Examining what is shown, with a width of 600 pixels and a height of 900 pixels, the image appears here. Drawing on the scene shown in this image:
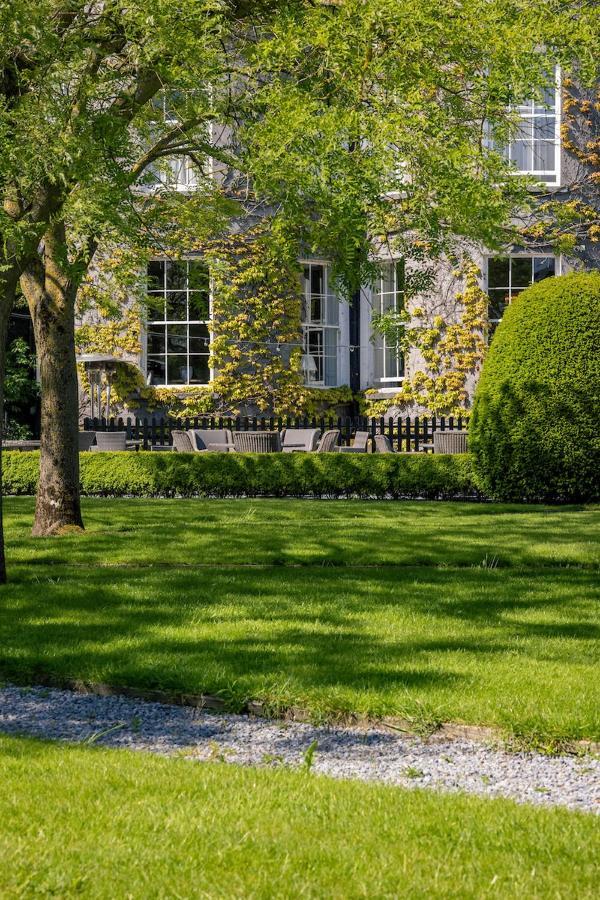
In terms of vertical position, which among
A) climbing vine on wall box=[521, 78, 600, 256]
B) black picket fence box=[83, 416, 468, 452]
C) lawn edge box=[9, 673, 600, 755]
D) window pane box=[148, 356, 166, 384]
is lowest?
lawn edge box=[9, 673, 600, 755]

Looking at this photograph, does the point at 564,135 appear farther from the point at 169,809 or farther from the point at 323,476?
the point at 169,809

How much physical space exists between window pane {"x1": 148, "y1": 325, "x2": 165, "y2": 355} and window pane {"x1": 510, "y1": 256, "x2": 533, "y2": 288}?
767 centimetres

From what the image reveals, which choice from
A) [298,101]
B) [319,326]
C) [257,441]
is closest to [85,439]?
[257,441]

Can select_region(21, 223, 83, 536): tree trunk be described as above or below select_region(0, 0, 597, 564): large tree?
below

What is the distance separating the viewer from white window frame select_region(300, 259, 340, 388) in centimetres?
2402

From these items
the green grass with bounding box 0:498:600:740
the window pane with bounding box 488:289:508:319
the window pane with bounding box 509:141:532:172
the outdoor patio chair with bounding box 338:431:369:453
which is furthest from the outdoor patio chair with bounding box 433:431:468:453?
the window pane with bounding box 509:141:532:172

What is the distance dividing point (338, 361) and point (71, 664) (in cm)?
1847

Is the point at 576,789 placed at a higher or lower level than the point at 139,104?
lower

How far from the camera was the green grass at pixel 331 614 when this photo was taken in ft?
18.3

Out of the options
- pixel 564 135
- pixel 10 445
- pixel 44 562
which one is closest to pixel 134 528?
pixel 44 562

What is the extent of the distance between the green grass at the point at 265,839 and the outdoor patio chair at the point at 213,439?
16.0 m

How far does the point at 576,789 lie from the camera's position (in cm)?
434

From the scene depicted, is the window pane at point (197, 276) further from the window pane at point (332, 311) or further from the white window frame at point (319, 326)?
the window pane at point (332, 311)

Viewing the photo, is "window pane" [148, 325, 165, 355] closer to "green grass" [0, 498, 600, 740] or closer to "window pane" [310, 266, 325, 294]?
"window pane" [310, 266, 325, 294]
